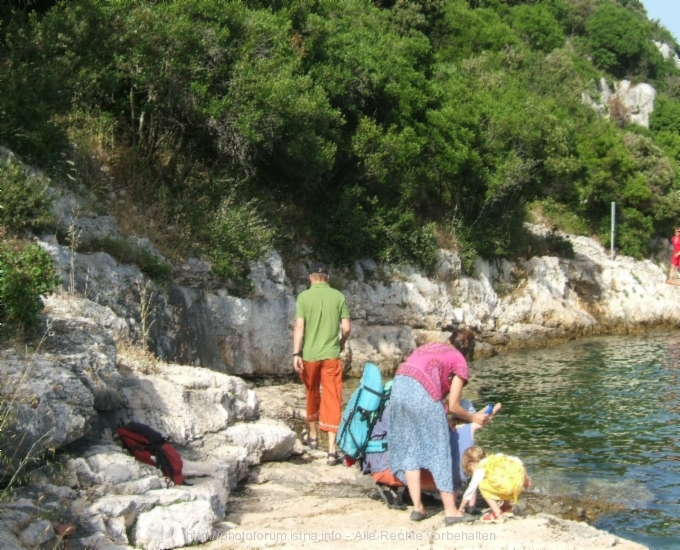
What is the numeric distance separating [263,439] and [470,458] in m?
2.25

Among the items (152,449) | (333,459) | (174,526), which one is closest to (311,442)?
(333,459)

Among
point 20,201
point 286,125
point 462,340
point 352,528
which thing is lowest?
point 352,528

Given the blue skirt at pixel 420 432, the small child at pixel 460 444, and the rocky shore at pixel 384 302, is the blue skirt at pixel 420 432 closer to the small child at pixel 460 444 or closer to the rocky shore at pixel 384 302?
the small child at pixel 460 444

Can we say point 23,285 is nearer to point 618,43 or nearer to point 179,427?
point 179,427

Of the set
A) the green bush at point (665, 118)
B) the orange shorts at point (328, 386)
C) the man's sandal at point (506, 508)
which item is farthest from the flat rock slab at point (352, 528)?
the green bush at point (665, 118)

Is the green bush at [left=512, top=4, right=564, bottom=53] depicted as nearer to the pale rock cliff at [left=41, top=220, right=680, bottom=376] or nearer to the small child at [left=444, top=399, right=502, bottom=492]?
the pale rock cliff at [left=41, top=220, right=680, bottom=376]

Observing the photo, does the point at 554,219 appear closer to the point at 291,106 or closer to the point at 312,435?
the point at 291,106

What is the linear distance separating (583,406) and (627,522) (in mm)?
5333

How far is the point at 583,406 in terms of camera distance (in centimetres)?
1330

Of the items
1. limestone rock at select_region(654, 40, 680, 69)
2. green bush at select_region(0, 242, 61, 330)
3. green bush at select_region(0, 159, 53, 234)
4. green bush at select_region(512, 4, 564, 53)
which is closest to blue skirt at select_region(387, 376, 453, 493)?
green bush at select_region(0, 242, 61, 330)

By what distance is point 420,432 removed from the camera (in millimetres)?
6922

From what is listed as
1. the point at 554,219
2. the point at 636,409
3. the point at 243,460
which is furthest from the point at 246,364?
the point at 554,219

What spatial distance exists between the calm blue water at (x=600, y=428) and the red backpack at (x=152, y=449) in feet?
13.5

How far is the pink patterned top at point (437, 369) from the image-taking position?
6.86 metres
